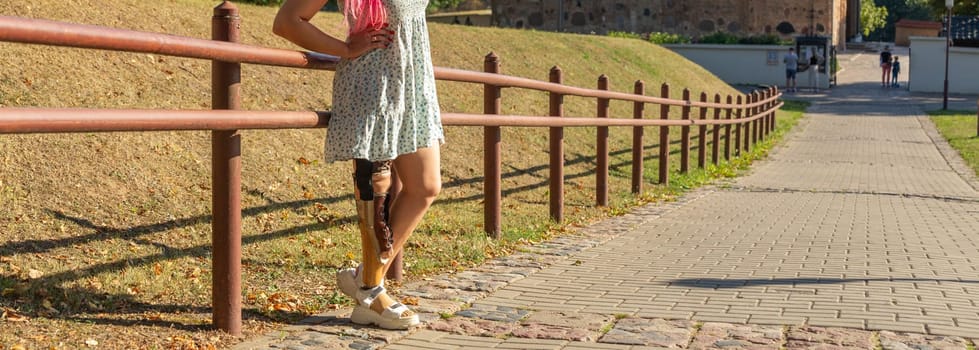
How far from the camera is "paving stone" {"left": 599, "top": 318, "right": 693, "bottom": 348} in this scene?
4832 mm

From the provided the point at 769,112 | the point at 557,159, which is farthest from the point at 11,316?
the point at 769,112

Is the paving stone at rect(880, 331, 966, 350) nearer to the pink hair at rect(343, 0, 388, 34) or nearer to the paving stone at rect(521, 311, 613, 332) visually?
the paving stone at rect(521, 311, 613, 332)

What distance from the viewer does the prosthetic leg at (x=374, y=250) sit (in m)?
4.94

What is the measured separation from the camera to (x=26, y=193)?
6.61m

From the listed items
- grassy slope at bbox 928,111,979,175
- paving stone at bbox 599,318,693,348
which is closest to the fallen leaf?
paving stone at bbox 599,318,693,348

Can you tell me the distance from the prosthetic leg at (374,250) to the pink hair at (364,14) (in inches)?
19.9

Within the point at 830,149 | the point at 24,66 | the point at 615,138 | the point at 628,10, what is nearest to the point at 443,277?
the point at 24,66

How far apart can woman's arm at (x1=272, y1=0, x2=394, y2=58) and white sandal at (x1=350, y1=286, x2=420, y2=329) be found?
0.91m

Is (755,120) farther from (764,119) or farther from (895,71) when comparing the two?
(895,71)

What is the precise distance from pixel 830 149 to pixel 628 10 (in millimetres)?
45684

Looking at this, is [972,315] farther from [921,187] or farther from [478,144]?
[921,187]

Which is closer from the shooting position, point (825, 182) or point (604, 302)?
point (604, 302)

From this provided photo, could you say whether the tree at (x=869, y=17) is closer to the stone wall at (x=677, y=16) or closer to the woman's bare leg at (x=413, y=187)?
the stone wall at (x=677, y=16)

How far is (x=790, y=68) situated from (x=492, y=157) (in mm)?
44260
